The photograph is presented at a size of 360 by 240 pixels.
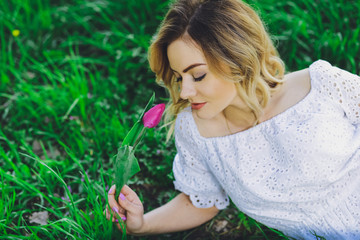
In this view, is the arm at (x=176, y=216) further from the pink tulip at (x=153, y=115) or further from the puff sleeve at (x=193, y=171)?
the pink tulip at (x=153, y=115)

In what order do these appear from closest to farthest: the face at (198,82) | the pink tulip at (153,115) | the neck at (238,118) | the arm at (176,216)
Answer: the pink tulip at (153,115) < the face at (198,82) < the neck at (238,118) < the arm at (176,216)

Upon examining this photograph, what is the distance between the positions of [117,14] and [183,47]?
1.80m

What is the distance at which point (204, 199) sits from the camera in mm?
1753

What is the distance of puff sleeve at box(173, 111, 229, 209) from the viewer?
1.65m

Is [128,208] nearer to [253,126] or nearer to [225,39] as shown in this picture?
[253,126]

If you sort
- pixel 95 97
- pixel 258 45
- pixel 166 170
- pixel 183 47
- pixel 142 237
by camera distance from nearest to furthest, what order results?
pixel 183 47 < pixel 258 45 < pixel 142 237 < pixel 166 170 < pixel 95 97

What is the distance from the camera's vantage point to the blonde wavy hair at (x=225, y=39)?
139 cm

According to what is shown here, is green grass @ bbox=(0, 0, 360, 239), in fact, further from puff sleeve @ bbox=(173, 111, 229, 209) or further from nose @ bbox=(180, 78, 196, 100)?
nose @ bbox=(180, 78, 196, 100)

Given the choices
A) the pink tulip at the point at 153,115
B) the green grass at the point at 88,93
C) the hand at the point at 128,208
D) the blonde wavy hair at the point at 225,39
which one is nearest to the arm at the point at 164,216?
the hand at the point at 128,208

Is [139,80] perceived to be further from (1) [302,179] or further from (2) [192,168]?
(1) [302,179]

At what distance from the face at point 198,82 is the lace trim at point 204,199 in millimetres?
397

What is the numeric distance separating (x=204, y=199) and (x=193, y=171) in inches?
5.5

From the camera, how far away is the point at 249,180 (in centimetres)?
158

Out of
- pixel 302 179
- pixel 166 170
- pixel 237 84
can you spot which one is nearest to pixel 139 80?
pixel 166 170
